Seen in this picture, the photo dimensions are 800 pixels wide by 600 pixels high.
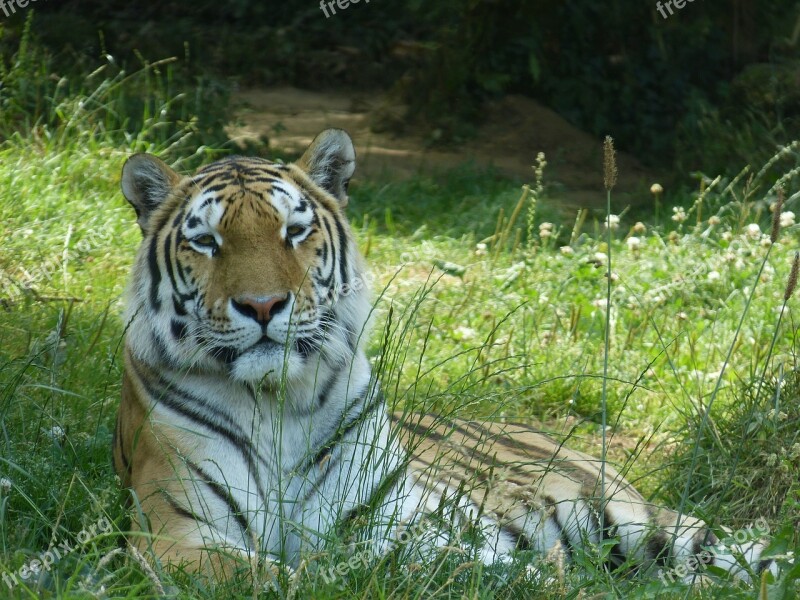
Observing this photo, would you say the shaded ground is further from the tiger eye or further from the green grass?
the tiger eye

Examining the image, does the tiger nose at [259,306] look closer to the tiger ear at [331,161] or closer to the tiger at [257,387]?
the tiger at [257,387]

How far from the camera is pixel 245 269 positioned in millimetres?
3123

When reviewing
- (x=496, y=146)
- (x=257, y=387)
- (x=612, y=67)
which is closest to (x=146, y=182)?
(x=257, y=387)

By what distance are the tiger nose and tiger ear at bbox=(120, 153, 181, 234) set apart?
0.57 metres

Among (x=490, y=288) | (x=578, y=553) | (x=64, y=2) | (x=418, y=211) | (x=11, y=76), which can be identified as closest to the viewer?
(x=578, y=553)

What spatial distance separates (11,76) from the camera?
278 inches

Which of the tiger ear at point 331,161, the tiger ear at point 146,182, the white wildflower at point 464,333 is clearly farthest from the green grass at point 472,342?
the tiger ear at point 146,182

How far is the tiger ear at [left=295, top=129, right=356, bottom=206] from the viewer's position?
11.6ft

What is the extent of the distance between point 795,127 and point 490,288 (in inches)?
154

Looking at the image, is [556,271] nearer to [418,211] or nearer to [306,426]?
[418,211]

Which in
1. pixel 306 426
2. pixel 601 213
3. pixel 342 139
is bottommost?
pixel 601 213

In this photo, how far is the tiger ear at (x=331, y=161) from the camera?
3549mm

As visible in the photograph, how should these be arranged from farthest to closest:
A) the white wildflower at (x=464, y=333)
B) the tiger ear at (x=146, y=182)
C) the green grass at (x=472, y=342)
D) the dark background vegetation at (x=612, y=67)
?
the dark background vegetation at (x=612, y=67) < the white wildflower at (x=464, y=333) < the tiger ear at (x=146, y=182) < the green grass at (x=472, y=342)

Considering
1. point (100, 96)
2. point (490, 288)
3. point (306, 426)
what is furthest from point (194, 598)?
point (100, 96)
